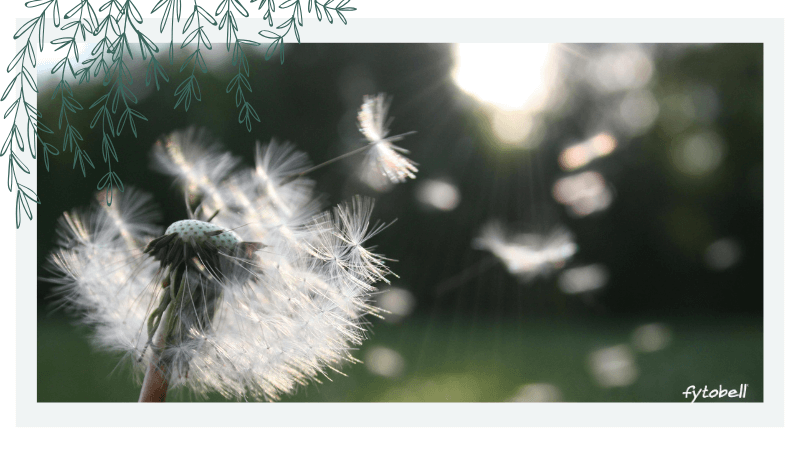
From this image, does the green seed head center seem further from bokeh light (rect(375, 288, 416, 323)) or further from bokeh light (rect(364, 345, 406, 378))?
bokeh light (rect(364, 345, 406, 378))

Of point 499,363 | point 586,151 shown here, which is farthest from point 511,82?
point 499,363

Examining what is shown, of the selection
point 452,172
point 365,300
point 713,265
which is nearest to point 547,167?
point 452,172

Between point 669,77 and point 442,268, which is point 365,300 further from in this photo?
point 669,77

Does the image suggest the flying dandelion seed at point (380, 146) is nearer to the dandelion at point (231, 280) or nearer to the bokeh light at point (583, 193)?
the dandelion at point (231, 280)

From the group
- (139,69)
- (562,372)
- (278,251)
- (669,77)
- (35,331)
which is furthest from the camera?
(562,372)

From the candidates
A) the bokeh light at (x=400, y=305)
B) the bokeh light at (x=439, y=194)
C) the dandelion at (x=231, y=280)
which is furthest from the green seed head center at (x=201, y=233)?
the bokeh light at (x=439, y=194)

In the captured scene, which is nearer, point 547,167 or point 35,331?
point 35,331
